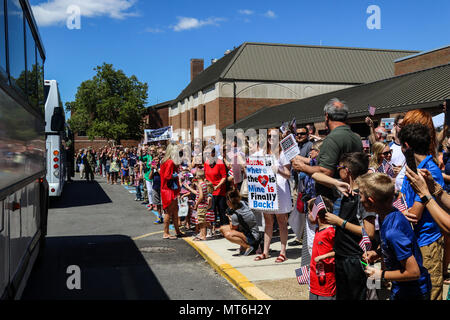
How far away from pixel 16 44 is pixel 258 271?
14.0 feet

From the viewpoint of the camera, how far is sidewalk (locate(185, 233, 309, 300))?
5.59 m

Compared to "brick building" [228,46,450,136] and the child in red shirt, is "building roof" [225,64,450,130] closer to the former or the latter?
"brick building" [228,46,450,136]

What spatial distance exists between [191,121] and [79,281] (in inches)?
1754

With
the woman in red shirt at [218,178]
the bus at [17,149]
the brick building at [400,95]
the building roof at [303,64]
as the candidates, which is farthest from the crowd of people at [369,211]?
the building roof at [303,64]

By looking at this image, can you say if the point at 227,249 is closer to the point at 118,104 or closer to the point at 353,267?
the point at 353,267

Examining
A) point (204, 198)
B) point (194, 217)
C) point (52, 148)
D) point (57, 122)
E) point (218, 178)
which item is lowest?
point (194, 217)

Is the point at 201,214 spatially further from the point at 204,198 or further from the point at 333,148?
the point at 333,148

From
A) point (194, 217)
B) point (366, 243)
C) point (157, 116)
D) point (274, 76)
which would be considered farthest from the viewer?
point (157, 116)

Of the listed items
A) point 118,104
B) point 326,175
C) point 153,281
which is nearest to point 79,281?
point 153,281

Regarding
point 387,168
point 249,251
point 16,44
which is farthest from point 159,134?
point 16,44

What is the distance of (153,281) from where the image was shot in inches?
253

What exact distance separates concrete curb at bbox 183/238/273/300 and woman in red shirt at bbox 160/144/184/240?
3.12ft

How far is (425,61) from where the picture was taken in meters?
26.2

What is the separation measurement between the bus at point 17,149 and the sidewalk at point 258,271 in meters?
2.64
